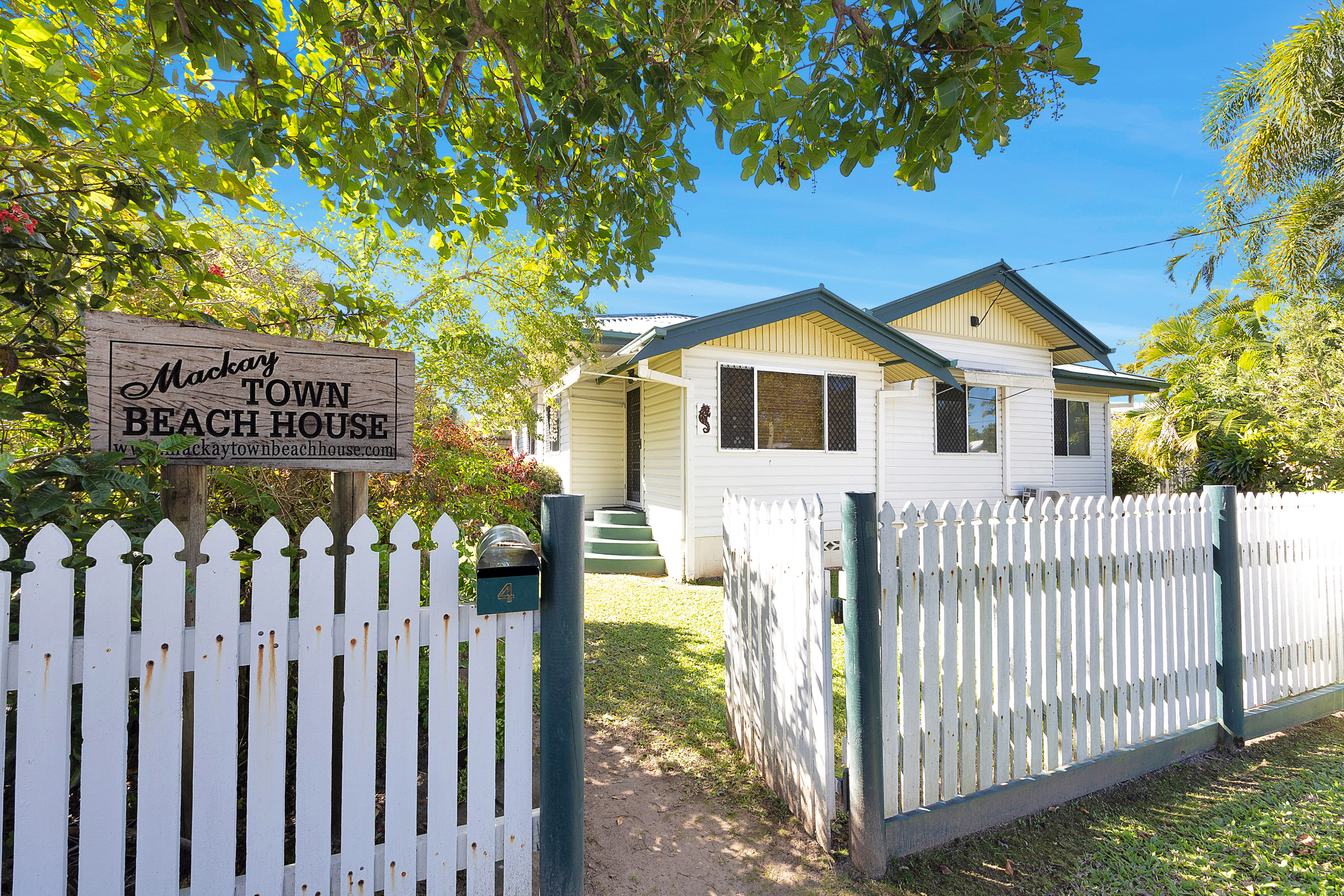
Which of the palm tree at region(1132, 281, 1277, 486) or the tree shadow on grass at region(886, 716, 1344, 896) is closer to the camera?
the tree shadow on grass at region(886, 716, 1344, 896)

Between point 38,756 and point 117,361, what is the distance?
1.16m

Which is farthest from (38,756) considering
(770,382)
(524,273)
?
(524,273)

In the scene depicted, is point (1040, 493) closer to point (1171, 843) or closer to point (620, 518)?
point (620, 518)

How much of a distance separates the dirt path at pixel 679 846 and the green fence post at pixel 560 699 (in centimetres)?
27

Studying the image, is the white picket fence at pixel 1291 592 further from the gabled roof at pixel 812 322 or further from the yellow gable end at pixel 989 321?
the yellow gable end at pixel 989 321

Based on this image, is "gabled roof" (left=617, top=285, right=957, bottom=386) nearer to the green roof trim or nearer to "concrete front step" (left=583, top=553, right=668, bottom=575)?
"concrete front step" (left=583, top=553, right=668, bottom=575)

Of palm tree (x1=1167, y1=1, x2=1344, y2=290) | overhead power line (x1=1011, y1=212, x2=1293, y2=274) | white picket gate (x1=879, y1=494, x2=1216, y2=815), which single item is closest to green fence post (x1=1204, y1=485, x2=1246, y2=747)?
white picket gate (x1=879, y1=494, x2=1216, y2=815)

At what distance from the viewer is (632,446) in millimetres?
10641

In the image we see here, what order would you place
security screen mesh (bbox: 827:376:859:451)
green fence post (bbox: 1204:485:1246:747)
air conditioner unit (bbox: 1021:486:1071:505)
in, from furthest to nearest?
1. air conditioner unit (bbox: 1021:486:1071:505)
2. security screen mesh (bbox: 827:376:859:451)
3. green fence post (bbox: 1204:485:1246:747)

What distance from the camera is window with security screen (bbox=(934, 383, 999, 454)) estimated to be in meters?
10.2

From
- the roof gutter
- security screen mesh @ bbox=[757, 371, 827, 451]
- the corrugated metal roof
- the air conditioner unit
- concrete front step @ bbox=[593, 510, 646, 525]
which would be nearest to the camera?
security screen mesh @ bbox=[757, 371, 827, 451]

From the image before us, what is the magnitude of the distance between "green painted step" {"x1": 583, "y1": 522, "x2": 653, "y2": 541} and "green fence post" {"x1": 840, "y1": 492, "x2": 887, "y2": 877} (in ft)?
22.3

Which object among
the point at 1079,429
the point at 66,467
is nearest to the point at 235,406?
the point at 66,467

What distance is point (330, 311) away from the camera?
2.97m
